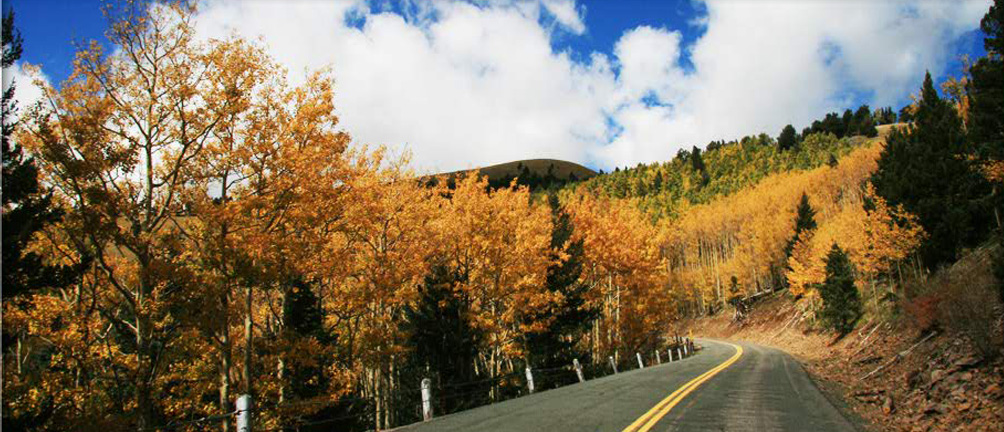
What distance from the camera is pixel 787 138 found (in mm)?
171375

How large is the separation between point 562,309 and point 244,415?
65.4 ft

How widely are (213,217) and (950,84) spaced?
4255cm

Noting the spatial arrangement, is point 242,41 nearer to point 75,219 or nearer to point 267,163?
point 267,163

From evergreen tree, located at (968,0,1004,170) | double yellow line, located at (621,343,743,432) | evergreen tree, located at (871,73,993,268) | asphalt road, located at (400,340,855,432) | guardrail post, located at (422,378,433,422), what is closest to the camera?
double yellow line, located at (621,343,743,432)

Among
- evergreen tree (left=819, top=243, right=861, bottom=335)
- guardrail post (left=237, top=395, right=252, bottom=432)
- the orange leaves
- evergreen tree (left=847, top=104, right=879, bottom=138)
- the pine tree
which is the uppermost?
evergreen tree (left=847, top=104, right=879, bottom=138)

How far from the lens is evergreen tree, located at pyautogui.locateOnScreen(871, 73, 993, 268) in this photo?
95.0ft

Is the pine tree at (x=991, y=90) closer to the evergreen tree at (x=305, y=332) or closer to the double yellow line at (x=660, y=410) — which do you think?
the double yellow line at (x=660, y=410)

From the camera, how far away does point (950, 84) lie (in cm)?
3186

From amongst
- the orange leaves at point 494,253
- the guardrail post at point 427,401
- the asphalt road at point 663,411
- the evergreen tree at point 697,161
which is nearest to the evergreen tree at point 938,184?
the orange leaves at point 494,253

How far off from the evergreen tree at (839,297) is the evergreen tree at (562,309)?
19.4 meters

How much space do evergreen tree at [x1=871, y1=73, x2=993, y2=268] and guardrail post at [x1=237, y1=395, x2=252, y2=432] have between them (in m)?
34.2

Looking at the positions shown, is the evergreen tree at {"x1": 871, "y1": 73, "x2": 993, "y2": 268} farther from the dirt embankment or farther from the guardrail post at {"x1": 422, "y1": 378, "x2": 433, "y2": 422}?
the guardrail post at {"x1": 422, "y1": 378, "x2": 433, "y2": 422}

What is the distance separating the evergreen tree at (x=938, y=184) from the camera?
28970 mm

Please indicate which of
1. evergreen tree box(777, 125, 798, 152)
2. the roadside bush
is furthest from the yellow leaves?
evergreen tree box(777, 125, 798, 152)
